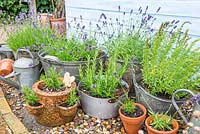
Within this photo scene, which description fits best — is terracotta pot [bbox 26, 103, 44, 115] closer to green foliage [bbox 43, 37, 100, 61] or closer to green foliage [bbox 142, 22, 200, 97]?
green foliage [bbox 43, 37, 100, 61]

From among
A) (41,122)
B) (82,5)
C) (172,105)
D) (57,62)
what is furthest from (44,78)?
(82,5)

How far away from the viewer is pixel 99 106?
2.18m

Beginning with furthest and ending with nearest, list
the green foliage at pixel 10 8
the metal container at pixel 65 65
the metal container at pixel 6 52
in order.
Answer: the green foliage at pixel 10 8 → the metal container at pixel 6 52 → the metal container at pixel 65 65

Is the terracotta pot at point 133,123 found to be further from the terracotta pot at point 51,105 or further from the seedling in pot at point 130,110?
the terracotta pot at point 51,105

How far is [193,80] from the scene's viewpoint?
2039 mm

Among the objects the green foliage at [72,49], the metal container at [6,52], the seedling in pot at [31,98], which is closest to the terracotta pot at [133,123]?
the seedling in pot at [31,98]

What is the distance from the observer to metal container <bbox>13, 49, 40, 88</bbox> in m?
2.59

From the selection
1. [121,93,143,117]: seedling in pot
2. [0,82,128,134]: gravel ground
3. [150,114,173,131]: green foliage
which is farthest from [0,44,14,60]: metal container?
[150,114,173,131]: green foliage

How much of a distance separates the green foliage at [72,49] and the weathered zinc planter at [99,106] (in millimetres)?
433

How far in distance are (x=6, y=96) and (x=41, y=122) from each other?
0.73m

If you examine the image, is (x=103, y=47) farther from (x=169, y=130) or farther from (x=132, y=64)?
(x=169, y=130)

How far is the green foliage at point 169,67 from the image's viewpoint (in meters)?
1.94

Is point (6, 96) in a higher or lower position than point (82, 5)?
lower

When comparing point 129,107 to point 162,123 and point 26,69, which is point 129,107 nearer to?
point 162,123
